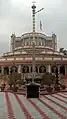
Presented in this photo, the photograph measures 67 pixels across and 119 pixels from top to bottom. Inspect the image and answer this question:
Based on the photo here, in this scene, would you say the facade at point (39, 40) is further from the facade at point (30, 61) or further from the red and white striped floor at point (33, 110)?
the red and white striped floor at point (33, 110)

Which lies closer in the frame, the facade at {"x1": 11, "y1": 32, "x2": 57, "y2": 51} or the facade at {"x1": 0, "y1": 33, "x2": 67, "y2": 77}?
the facade at {"x1": 0, "y1": 33, "x2": 67, "y2": 77}

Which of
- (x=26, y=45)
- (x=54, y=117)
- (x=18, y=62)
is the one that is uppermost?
(x=26, y=45)

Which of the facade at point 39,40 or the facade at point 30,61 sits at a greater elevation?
the facade at point 39,40

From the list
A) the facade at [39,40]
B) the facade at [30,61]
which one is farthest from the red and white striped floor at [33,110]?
the facade at [39,40]

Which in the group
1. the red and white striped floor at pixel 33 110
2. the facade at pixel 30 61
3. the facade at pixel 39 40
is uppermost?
the facade at pixel 39 40

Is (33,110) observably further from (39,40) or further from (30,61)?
(39,40)

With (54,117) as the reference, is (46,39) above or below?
above

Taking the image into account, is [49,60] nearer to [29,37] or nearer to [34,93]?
[29,37]

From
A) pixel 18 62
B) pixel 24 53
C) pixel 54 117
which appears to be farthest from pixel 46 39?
pixel 54 117

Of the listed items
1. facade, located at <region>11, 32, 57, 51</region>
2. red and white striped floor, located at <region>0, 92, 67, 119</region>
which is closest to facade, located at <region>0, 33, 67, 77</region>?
facade, located at <region>11, 32, 57, 51</region>

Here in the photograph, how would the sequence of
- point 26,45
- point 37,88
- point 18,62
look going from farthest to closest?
1. point 26,45
2. point 18,62
3. point 37,88

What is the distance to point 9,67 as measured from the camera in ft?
173

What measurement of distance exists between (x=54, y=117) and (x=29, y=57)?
1722 inches

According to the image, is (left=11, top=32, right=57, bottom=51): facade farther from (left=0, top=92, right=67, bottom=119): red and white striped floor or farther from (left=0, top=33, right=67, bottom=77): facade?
(left=0, top=92, right=67, bottom=119): red and white striped floor
